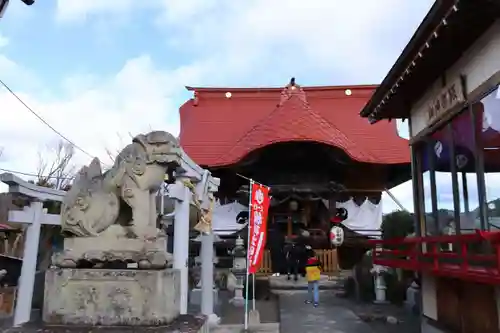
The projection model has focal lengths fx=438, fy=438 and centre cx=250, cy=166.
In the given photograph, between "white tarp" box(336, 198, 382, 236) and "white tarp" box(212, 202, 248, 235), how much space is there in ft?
12.5

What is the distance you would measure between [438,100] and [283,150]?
8988 mm

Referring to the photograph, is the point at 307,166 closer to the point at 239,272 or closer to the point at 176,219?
the point at 239,272

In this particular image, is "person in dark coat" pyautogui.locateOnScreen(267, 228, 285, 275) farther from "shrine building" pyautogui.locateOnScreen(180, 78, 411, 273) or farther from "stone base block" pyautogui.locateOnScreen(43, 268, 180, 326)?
"stone base block" pyautogui.locateOnScreen(43, 268, 180, 326)

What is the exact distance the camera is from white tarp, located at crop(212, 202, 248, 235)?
54.5ft

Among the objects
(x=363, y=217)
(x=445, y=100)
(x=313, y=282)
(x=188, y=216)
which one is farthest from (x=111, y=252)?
(x=363, y=217)

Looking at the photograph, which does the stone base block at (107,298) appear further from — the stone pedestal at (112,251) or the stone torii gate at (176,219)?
the stone torii gate at (176,219)

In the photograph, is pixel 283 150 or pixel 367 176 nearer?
pixel 283 150

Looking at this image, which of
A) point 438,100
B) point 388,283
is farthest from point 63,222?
point 388,283

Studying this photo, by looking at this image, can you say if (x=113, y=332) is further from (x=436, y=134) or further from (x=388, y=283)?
(x=388, y=283)

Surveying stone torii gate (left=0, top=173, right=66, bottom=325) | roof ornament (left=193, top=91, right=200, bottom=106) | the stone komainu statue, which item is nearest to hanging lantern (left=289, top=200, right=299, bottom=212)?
roof ornament (left=193, top=91, right=200, bottom=106)

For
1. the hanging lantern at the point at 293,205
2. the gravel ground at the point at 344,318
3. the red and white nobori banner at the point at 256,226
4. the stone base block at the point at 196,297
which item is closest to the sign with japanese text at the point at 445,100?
the red and white nobori banner at the point at 256,226

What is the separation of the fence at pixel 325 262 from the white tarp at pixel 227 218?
1.56 m

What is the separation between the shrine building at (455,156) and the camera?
17.9ft

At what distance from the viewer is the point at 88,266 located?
178 inches
